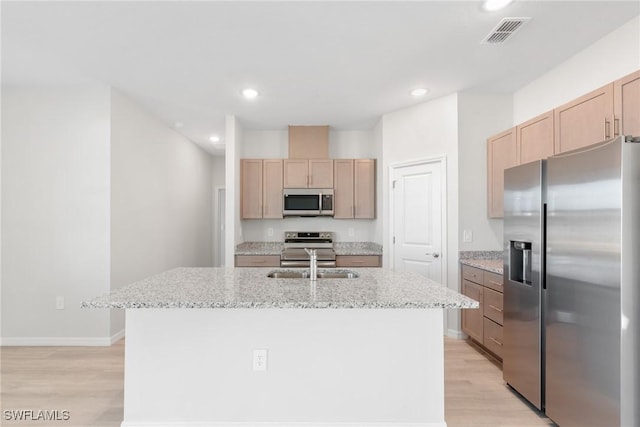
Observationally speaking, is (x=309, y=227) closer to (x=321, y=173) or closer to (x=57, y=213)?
(x=321, y=173)

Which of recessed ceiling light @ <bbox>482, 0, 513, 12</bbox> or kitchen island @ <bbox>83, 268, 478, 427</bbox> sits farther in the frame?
recessed ceiling light @ <bbox>482, 0, 513, 12</bbox>

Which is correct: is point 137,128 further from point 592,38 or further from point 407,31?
point 592,38

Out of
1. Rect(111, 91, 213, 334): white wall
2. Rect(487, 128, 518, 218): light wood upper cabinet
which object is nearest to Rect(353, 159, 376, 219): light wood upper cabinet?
Rect(487, 128, 518, 218): light wood upper cabinet

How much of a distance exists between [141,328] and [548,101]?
12.5 feet

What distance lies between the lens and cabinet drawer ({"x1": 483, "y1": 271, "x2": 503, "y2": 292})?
9.59 ft

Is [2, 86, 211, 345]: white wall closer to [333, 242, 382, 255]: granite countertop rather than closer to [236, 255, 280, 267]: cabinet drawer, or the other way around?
[236, 255, 280, 267]: cabinet drawer

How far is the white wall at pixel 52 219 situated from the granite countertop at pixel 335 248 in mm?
1655

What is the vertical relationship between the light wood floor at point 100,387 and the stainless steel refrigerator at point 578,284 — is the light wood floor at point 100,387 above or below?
below

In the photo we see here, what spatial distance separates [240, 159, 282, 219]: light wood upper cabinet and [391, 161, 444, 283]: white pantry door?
5.38 feet

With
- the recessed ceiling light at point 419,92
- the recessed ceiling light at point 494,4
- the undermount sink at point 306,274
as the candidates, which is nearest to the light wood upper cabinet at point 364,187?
the recessed ceiling light at point 419,92

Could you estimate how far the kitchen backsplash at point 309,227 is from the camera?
5211 millimetres

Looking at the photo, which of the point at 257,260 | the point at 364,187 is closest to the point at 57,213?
the point at 257,260

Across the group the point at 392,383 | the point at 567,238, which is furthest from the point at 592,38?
the point at 392,383

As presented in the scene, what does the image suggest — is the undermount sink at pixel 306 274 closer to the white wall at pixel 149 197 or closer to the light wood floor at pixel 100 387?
the light wood floor at pixel 100 387
